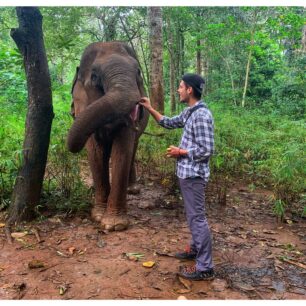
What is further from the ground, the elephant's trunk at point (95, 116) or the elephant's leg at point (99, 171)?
the elephant's trunk at point (95, 116)

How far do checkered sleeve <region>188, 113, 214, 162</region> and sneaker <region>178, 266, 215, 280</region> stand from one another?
941mm

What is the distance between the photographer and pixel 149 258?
3703 millimetres

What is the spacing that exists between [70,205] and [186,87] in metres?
2.16

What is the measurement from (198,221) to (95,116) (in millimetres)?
1457

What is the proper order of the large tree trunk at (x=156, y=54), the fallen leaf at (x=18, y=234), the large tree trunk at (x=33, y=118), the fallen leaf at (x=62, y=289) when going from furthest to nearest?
1. the large tree trunk at (x=156, y=54)
2. the large tree trunk at (x=33, y=118)
3. the fallen leaf at (x=18, y=234)
4. the fallen leaf at (x=62, y=289)

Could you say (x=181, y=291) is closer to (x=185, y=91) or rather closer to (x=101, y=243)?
(x=101, y=243)

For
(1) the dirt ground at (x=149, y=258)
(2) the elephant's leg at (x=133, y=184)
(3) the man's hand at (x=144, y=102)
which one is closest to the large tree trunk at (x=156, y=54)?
(2) the elephant's leg at (x=133, y=184)

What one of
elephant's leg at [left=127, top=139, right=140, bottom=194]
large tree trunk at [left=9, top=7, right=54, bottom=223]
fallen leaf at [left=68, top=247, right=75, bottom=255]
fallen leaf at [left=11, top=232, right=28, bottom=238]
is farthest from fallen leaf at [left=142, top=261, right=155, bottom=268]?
elephant's leg at [left=127, top=139, right=140, bottom=194]

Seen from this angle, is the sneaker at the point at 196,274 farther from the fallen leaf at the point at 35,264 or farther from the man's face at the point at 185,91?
the man's face at the point at 185,91

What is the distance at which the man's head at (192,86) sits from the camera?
3387 millimetres

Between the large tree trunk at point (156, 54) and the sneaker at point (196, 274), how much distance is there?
5819 mm

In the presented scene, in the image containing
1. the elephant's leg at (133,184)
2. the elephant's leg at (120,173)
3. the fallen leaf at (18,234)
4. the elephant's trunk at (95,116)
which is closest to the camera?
the elephant's trunk at (95,116)

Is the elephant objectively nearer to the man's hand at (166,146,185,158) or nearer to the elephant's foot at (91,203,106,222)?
the elephant's foot at (91,203,106,222)

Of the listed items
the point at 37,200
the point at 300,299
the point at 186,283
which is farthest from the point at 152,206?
the point at 300,299
